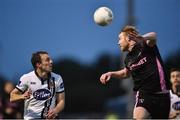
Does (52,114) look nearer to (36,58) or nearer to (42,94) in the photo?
(42,94)

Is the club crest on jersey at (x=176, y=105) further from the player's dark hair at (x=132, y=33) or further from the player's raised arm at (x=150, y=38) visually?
the player's raised arm at (x=150, y=38)

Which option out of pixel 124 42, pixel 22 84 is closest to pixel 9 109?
pixel 22 84

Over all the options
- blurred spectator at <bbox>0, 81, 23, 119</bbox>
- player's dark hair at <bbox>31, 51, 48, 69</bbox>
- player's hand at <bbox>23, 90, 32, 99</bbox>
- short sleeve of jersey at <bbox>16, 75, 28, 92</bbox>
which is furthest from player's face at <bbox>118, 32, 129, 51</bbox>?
blurred spectator at <bbox>0, 81, 23, 119</bbox>

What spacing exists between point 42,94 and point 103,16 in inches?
77.0

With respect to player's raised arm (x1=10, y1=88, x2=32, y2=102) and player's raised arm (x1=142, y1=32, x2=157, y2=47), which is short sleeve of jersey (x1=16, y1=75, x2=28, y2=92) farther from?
player's raised arm (x1=142, y1=32, x2=157, y2=47)

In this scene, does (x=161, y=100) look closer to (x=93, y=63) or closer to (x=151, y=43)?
(x=151, y=43)

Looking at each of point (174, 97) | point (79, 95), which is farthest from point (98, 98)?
point (174, 97)

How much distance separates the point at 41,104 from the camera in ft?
49.6

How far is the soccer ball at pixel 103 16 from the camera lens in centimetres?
1491

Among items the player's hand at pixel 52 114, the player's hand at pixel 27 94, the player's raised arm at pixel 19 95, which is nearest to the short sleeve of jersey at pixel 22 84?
the player's raised arm at pixel 19 95

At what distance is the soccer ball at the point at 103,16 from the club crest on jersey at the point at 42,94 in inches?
66.9

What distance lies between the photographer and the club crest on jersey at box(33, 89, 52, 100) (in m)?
15.1

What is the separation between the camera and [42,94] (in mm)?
15086

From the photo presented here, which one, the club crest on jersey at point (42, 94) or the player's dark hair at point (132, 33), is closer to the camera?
the player's dark hair at point (132, 33)
